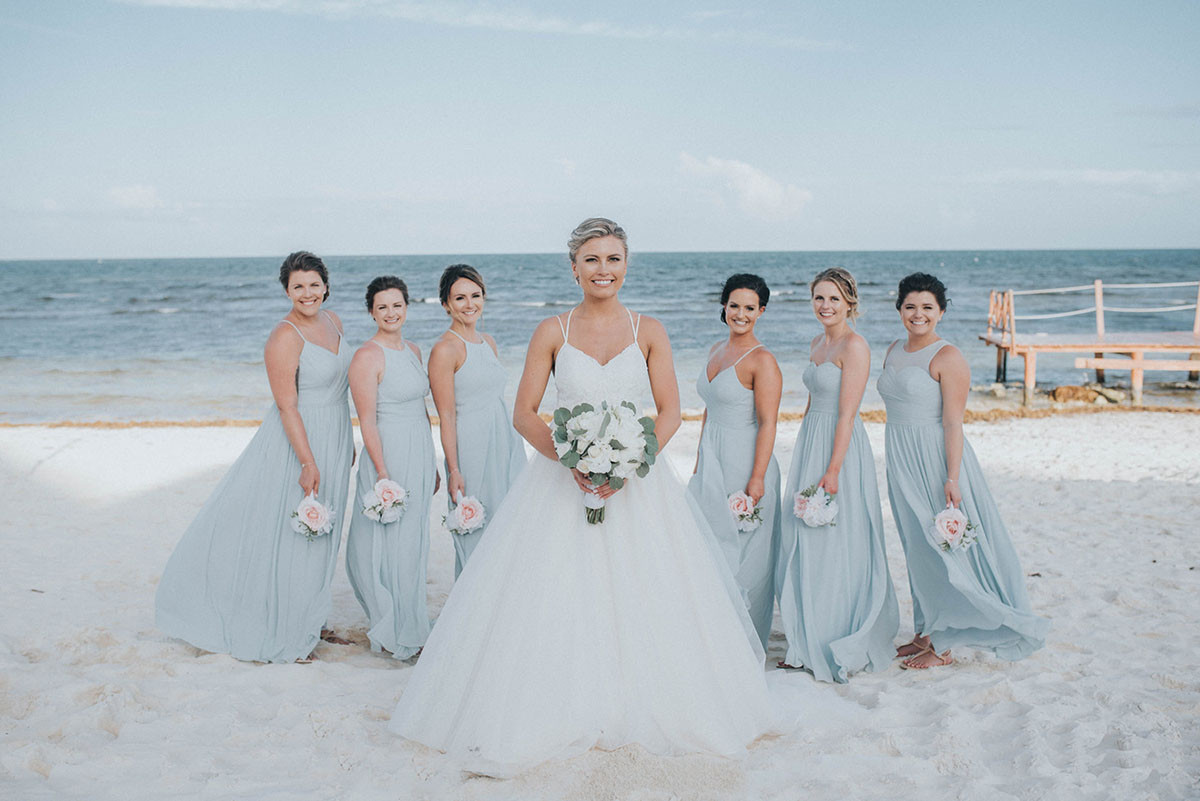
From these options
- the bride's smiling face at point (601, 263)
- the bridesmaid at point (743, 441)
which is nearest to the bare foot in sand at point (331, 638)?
the bridesmaid at point (743, 441)

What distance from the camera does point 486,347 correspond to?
5.05m

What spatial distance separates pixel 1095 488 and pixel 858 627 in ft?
16.4

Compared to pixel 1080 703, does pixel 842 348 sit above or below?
above

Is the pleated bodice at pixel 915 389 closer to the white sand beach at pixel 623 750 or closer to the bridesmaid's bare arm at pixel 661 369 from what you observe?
the white sand beach at pixel 623 750

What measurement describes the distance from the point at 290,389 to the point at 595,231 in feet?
7.03

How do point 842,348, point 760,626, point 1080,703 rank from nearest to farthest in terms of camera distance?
point 1080,703
point 842,348
point 760,626

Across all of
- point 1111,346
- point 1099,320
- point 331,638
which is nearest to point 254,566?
A: point 331,638

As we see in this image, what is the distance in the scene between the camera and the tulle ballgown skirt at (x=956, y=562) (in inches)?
176

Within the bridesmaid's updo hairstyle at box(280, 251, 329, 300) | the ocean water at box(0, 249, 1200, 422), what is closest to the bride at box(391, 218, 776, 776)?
the bridesmaid's updo hairstyle at box(280, 251, 329, 300)

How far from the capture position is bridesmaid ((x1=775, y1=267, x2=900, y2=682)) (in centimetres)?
451

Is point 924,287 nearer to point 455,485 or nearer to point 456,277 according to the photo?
point 456,277

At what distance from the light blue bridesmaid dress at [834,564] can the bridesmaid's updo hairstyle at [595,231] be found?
163 centimetres

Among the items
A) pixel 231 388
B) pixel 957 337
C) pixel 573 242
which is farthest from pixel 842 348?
pixel 957 337

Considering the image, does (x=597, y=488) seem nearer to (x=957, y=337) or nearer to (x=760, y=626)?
(x=760, y=626)
